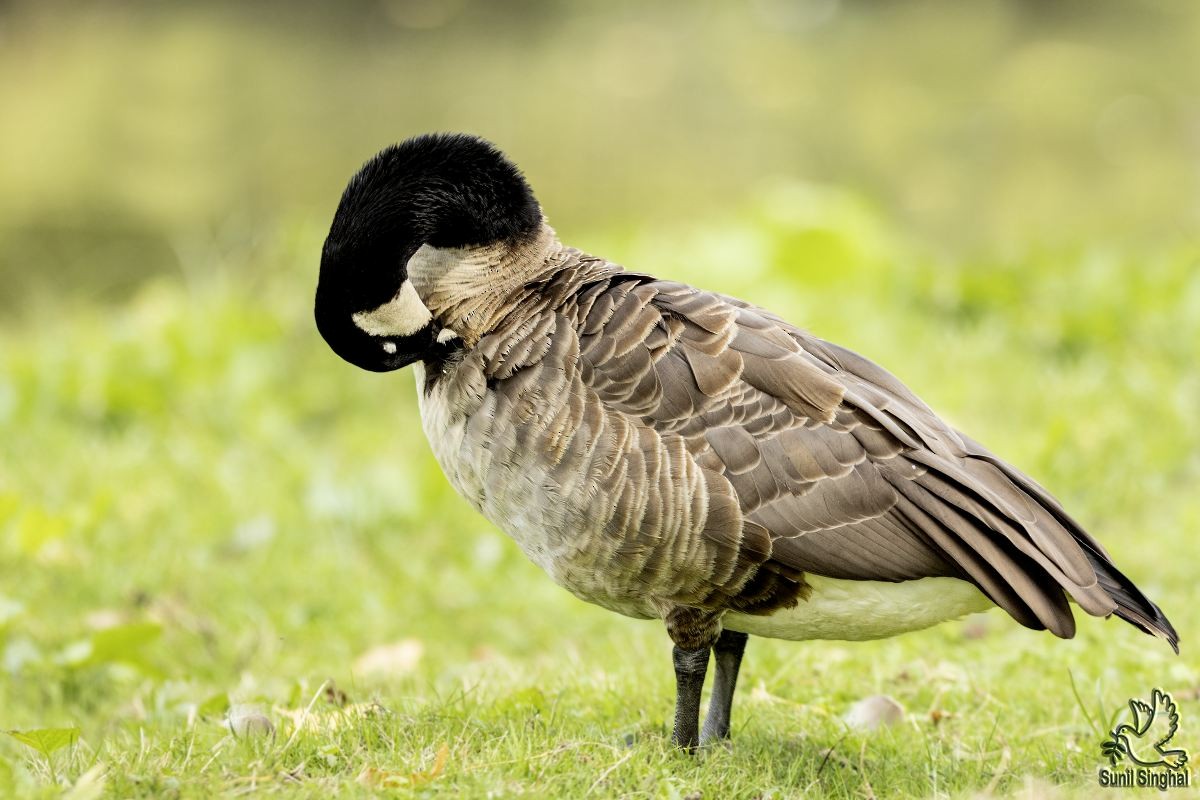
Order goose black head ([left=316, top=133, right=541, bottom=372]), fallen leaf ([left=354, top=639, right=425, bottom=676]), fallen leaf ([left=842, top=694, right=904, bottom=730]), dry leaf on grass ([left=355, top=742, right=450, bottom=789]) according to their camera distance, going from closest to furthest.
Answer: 1. dry leaf on grass ([left=355, top=742, right=450, bottom=789])
2. goose black head ([left=316, top=133, right=541, bottom=372])
3. fallen leaf ([left=842, top=694, right=904, bottom=730])
4. fallen leaf ([left=354, top=639, right=425, bottom=676])

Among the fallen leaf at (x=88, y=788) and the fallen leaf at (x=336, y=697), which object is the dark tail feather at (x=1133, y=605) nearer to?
the fallen leaf at (x=336, y=697)

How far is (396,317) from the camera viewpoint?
3.76 meters

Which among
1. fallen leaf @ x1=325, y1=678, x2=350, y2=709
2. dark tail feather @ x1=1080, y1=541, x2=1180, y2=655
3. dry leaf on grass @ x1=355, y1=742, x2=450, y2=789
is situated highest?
dark tail feather @ x1=1080, y1=541, x2=1180, y2=655

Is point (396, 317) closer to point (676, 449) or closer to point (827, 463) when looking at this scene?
point (676, 449)

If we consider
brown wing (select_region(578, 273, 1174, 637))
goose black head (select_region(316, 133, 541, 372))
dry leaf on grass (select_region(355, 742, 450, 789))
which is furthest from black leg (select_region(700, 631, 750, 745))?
goose black head (select_region(316, 133, 541, 372))

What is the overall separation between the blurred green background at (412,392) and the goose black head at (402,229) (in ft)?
3.78

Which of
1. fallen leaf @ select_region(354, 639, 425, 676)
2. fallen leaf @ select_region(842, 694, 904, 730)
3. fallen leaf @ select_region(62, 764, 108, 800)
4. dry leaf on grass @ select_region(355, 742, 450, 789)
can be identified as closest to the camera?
fallen leaf @ select_region(62, 764, 108, 800)

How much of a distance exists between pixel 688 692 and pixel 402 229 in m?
1.62

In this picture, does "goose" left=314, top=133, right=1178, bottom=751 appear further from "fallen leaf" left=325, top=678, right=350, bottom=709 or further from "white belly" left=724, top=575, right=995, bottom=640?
"fallen leaf" left=325, top=678, right=350, bottom=709

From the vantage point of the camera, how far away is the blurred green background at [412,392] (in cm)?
409

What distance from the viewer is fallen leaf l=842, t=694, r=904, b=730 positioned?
4086mm

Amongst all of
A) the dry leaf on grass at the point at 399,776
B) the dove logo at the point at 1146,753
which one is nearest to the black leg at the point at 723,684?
the dry leaf on grass at the point at 399,776

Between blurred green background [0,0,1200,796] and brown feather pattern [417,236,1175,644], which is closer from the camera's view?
brown feather pattern [417,236,1175,644]

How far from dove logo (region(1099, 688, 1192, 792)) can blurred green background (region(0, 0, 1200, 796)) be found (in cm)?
10
